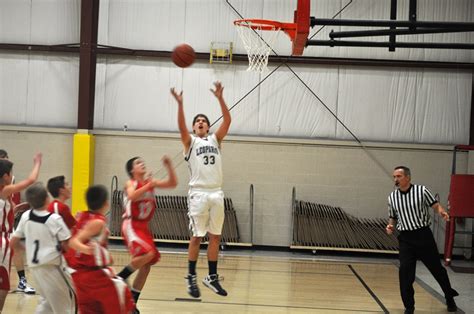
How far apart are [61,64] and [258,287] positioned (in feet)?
24.1

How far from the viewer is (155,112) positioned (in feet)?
47.2

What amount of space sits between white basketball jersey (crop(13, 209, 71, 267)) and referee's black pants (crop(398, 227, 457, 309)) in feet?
15.5

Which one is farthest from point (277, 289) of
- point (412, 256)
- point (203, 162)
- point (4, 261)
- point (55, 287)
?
point (55, 287)

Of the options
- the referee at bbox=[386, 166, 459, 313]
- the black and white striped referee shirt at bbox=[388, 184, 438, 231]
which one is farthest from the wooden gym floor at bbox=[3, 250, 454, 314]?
the black and white striped referee shirt at bbox=[388, 184, 438, 231]

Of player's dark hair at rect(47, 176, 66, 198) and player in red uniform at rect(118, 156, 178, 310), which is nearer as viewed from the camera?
player's dark hair at rect(47, 176, 66, 198)

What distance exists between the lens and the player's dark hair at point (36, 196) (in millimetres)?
5254

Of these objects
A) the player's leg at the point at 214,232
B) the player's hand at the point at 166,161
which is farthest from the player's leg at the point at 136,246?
the player's leg at the point at 214,232

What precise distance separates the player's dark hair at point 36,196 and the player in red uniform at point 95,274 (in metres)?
0.39

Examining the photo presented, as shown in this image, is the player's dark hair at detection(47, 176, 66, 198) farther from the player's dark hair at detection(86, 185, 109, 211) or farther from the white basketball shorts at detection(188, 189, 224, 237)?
the white basketball shorts at detection(188, 189, 224, 237)

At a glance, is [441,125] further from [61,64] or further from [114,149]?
[61,64]

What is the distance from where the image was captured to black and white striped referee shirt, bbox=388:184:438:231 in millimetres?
8422

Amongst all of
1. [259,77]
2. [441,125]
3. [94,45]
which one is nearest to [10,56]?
[94,45]

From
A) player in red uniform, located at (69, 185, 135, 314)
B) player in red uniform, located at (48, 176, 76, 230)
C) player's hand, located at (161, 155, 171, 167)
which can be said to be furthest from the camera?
player's hand, located at (161, 155, 171, 167)

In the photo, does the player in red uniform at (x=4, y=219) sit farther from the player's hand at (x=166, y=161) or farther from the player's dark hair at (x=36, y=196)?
the player's hand at (x=166, y=161)
